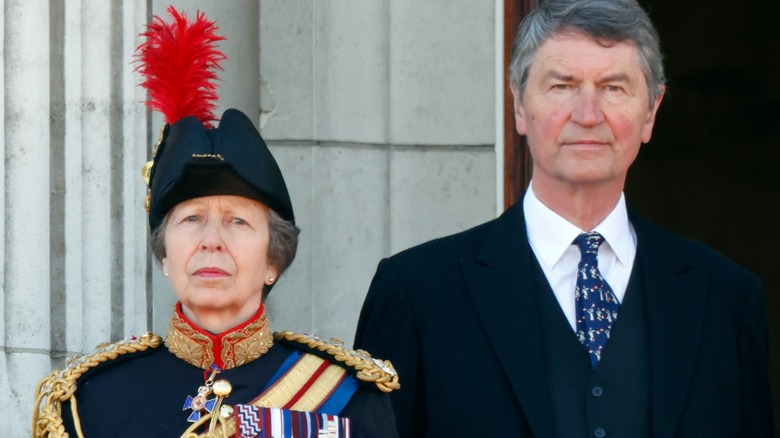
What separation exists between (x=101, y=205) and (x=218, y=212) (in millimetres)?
1030

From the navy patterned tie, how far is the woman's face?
645mm

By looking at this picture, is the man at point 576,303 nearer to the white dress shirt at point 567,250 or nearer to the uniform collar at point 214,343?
the white dress shirt at point 567,250

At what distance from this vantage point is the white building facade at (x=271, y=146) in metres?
3.72

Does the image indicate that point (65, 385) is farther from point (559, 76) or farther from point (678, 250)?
point (678, 250)

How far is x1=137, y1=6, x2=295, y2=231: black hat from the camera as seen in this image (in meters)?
2.76

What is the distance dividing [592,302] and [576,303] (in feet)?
0.11

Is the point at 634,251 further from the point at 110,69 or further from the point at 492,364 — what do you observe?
the point at 110,69

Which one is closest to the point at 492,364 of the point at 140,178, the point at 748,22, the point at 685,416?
the point at 685,416

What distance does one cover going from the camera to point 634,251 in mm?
3211

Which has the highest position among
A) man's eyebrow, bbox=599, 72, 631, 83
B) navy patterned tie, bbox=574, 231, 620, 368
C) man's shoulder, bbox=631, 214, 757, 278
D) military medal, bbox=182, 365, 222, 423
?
man's eyebrow, bbox=599, 72, 631, 83

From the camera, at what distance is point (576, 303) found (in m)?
3.05

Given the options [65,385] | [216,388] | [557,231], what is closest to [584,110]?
[557,231]

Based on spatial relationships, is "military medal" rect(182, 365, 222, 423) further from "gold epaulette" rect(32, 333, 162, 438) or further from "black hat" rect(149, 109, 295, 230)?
"black hat" rect(149, 109, 295, 230)

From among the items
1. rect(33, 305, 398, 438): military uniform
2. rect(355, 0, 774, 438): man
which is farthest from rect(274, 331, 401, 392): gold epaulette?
rect(355, 0, 774, 438): man
